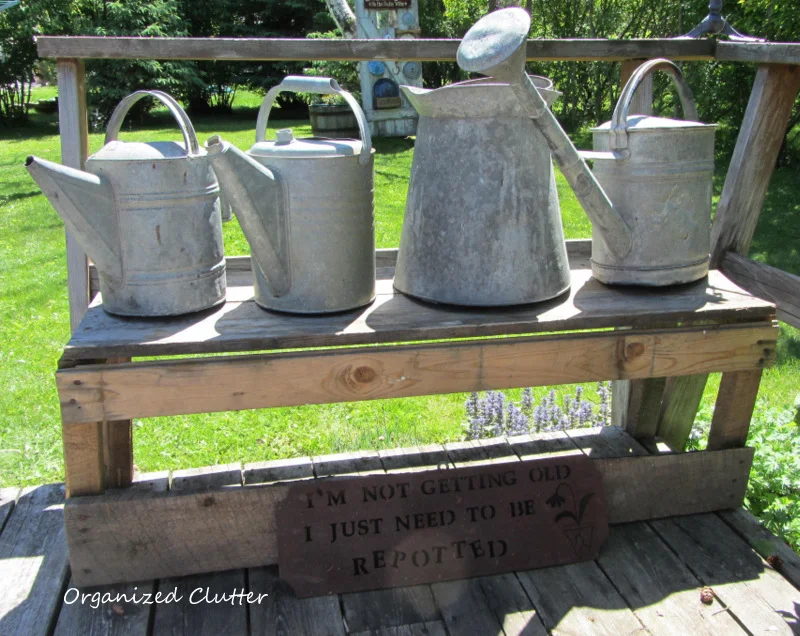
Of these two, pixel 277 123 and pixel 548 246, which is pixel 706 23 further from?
pixel 277 123

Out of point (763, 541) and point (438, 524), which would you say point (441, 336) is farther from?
point (763, 541)

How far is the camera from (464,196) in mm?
1502

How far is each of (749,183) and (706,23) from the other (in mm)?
457

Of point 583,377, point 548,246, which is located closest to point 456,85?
point 548,246

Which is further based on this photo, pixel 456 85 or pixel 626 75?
pixel 626 75

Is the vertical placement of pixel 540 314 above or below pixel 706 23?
below

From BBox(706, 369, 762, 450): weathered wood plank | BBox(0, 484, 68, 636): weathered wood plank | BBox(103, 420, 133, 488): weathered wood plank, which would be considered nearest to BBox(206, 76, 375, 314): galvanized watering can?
BBox(103, 420, 133, 488): weathered wood plank

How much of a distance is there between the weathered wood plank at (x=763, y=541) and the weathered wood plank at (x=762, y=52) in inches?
42.8

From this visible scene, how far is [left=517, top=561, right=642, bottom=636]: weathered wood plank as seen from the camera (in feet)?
5.03

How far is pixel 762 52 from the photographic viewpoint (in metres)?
1.85

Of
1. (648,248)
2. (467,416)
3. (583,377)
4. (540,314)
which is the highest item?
(648,248)

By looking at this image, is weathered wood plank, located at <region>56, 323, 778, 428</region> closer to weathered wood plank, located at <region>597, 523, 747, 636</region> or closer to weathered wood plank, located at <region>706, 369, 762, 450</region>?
weathered wood plank, located at <region>706, 369, 762, 450</region>

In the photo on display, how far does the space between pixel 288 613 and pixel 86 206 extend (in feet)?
2.94

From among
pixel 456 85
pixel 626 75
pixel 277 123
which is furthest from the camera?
pixel 277 123
